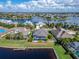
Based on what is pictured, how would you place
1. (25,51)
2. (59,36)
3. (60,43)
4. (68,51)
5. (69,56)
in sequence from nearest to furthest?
(69,56) → (68,51) → (25,51) → (60,43) → (59,36)

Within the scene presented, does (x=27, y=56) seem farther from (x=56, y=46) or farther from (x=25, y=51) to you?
(x=56, y=46)

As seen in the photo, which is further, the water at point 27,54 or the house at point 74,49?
the water at point 27,54

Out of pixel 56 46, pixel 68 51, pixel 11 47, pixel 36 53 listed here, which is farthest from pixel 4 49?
pixel 68 51

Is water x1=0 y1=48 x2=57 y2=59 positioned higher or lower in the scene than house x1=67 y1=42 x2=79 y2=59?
lower

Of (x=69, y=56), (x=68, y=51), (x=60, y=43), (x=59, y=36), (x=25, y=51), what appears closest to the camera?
(x=69, y=56)

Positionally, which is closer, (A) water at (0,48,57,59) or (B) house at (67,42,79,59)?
(B) house at (67,42,79,59)

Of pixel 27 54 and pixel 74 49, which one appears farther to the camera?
pixel 27 54

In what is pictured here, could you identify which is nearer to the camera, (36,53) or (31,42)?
(36,53)

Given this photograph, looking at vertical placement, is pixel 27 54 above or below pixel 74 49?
below
